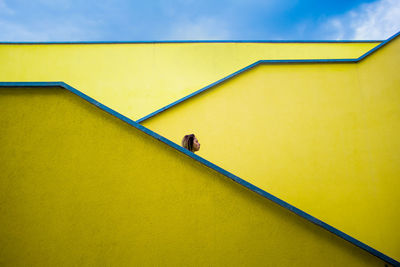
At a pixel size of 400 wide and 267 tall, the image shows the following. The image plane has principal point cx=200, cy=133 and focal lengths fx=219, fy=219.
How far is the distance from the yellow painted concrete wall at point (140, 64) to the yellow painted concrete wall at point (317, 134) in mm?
3420

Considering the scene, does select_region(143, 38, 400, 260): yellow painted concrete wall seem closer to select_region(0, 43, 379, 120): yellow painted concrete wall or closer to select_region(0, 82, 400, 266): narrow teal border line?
select_region(0, 82, 400, 266): narrow teal border line

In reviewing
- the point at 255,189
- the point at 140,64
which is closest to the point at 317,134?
the point at 255,189

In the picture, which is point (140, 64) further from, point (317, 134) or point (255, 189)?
point (255, 189)

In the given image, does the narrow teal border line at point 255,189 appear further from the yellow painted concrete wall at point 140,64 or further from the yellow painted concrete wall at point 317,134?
the yellow painted concrete wall at point 140,64

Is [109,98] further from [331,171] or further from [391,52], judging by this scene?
[391,52]

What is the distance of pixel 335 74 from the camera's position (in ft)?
13.1

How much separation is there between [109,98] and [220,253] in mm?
6550

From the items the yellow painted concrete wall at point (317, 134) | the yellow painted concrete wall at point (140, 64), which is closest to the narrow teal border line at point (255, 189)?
the yellow painted concrete wall at point (317, 134)

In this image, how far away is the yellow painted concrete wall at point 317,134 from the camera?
3539 millimetres

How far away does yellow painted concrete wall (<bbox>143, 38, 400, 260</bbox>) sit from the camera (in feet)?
11.6

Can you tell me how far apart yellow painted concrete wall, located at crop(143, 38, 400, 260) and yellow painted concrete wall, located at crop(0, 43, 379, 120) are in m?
3.42

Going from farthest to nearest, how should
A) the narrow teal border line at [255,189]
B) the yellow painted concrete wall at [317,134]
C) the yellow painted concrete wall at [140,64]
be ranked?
1. the yellow painted concrete wall at [140,64]
2. the yellow painted concrete wall at [317,134]
3. the narrow teal border line at [255,189]

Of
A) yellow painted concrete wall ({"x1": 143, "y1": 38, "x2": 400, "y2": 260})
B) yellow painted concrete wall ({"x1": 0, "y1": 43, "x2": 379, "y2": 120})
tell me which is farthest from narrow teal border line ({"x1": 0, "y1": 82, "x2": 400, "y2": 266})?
yellow painted concrete wall ({"x1": 0, "y1": 43, "x2": 379, "y2": 120})

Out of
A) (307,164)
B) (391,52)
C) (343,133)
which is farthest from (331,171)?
(391,52)
